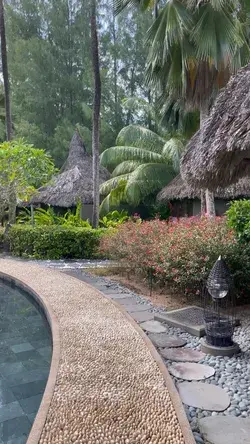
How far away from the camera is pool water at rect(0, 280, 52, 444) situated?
309cm

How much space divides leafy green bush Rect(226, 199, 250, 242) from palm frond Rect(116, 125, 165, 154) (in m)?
10.3

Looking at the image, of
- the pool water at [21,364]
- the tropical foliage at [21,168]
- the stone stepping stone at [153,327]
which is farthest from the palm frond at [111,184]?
the stone stepping stone at [153,327]

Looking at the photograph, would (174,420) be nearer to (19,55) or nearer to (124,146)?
(124,146)

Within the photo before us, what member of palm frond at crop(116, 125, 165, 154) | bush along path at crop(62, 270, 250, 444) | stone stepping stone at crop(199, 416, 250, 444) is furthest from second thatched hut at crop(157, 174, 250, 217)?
stone stepping stone at crop(199, 416, 250, 444)

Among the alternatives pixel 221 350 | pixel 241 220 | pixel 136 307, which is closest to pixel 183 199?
pixel 241 220

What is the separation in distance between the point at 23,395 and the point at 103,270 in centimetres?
539

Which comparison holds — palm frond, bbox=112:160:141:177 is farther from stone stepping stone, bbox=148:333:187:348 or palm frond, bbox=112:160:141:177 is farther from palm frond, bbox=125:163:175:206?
stone stepping stone, bbox=148:333:187:348

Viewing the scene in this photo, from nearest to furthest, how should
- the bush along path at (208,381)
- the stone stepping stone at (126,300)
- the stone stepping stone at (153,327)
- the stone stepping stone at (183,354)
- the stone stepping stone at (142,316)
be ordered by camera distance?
the bush along path at (208,381)
the stone stepping stone at (183,354)
the stone stepping stone at (153,327)
the stone stepping stone at (142,316)
the stone stepping stone at (126,300)

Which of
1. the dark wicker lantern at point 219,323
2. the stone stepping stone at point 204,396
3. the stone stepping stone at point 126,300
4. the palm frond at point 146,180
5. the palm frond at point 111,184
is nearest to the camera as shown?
the stone stepping stone at point 204,396

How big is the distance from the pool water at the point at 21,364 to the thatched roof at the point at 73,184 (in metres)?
9.11

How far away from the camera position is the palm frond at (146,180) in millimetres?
14828

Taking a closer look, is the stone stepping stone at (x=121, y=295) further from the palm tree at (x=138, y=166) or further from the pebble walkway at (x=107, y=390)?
the palm tree at (x=138, y=166)

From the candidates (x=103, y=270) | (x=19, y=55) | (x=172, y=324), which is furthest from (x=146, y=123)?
(x=172, y=324)

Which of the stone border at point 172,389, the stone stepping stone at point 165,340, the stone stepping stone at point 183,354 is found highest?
the stone border at point 172,389
